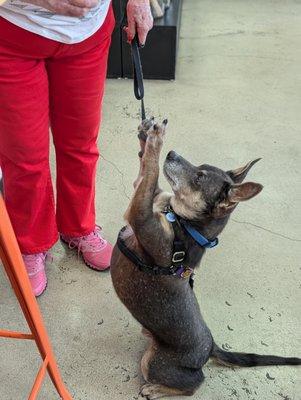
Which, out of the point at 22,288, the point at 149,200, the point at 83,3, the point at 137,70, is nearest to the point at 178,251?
the point at 149,200

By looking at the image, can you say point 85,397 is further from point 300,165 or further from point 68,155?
point 300,165

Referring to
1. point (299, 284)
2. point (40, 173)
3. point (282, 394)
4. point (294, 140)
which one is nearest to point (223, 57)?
point (294, 140)

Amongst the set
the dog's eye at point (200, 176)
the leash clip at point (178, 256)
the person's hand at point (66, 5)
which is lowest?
the leash clip at point (178, 256)

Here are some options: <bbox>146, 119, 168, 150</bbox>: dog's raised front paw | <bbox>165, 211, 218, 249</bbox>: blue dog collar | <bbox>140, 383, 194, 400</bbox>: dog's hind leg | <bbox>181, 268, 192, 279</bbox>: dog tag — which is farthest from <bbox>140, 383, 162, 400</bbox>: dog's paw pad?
<bbox>146, 119, 168, 150</bbox>: dog's raised front paw

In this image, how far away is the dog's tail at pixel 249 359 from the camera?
1472 millimetres

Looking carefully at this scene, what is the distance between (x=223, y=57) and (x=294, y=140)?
112 cm

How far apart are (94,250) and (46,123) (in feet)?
1.89

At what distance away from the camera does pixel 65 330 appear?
1637mm

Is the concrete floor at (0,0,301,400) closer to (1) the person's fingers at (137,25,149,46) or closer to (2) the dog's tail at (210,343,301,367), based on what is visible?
(2) the dog's tail at (210,343,301,367)

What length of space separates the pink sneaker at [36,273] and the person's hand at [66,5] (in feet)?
2.96

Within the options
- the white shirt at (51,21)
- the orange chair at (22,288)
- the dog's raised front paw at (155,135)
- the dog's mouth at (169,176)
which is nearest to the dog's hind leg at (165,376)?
the orange chair at (22,288)

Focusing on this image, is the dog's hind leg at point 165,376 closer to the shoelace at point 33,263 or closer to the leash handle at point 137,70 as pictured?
the shoelace at point 33,263

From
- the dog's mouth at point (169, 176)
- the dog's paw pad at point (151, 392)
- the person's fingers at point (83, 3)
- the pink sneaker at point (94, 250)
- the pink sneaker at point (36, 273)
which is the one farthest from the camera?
the pink sneaker at point (94, 250)

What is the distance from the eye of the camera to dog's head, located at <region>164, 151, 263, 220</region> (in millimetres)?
1261
